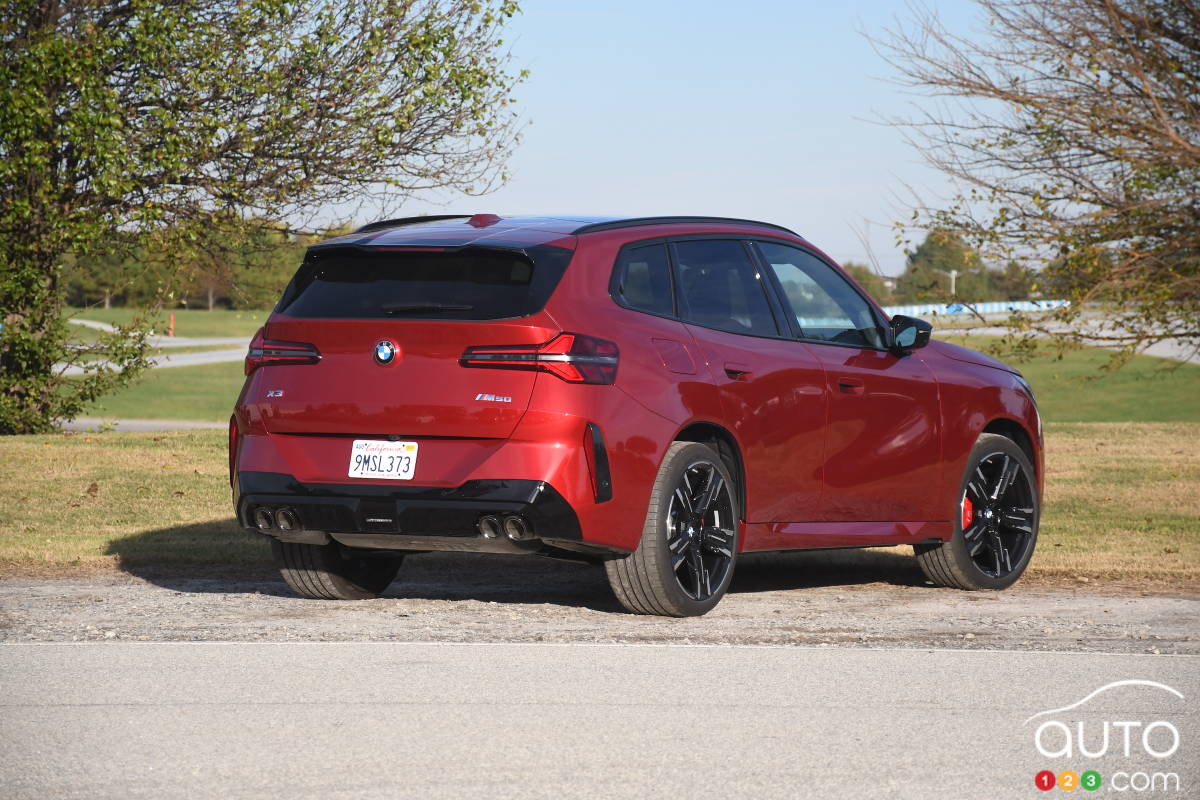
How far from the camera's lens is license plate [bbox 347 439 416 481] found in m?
7.55

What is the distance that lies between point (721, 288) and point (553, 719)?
3.27 m

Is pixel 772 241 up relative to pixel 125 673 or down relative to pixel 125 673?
up

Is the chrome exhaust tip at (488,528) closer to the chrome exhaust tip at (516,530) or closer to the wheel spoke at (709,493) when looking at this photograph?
the chrome exhaust tip at (516,530)

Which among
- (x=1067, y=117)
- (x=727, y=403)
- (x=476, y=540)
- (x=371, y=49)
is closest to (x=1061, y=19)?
(x=1067, y=117)

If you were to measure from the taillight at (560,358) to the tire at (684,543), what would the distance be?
582 millimetres

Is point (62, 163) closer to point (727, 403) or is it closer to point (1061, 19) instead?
point (1061, 19)

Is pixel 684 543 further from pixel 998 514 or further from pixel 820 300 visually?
pixel 998 514

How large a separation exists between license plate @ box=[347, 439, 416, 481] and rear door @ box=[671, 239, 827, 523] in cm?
150

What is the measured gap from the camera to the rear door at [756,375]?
8.23 m

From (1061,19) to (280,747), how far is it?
13187mm

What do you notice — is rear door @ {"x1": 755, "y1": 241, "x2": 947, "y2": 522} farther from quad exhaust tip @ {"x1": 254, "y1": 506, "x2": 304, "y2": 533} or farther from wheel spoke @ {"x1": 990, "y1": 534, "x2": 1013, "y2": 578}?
quad exhaust tip @ {"x1": 254, "y1": 506, "x2": 304, "y2": 533}

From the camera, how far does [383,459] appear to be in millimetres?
7598

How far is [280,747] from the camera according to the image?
5.36m

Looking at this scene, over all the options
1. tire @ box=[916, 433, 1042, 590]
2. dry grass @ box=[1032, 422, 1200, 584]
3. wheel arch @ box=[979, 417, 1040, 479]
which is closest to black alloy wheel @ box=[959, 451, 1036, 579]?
tire @ box=[916, 433, 1042, 590]
